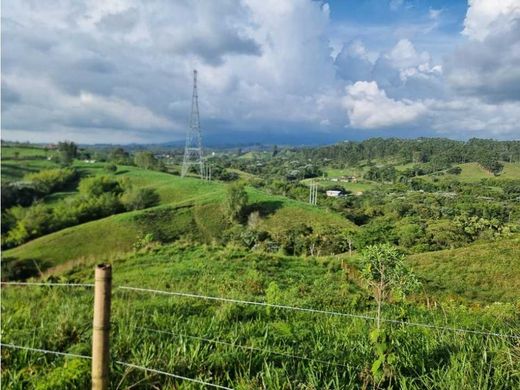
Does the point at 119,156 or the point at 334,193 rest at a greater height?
the point at 119,156

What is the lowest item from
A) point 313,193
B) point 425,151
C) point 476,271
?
point 476,271

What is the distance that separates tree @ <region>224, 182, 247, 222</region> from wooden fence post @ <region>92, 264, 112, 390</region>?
23.8 metres

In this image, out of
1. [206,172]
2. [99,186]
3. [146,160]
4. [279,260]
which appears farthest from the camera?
[146,160]

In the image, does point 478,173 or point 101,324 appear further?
point 478,173

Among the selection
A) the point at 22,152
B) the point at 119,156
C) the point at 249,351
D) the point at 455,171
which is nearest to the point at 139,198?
the point at 22,152

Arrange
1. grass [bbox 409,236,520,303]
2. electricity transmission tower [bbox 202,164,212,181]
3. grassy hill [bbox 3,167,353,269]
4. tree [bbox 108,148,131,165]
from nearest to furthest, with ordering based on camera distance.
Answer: grass [bbox 409,236,520,303], grassy hill [bbox 3,167,353,269], electricity transmission tower [bbox 202,164,212,181], tree [bbox 108,148,131,165]

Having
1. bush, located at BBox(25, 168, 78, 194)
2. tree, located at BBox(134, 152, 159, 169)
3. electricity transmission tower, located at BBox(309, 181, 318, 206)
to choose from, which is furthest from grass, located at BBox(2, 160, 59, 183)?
electricity transmission tower, located at BBox(309, 181, 318, 206)

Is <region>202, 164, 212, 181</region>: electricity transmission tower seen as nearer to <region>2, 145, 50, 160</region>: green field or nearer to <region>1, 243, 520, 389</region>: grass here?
<region>2, 145, 50, 160</region>: green field

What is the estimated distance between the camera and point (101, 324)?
211cm

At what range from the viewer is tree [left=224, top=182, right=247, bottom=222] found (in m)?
26.1

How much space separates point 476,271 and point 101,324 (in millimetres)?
10252

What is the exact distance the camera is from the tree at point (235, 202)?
26078 mm

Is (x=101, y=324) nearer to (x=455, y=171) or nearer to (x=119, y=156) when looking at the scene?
(x=455, y=171)

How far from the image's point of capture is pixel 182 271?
38.9 feet
